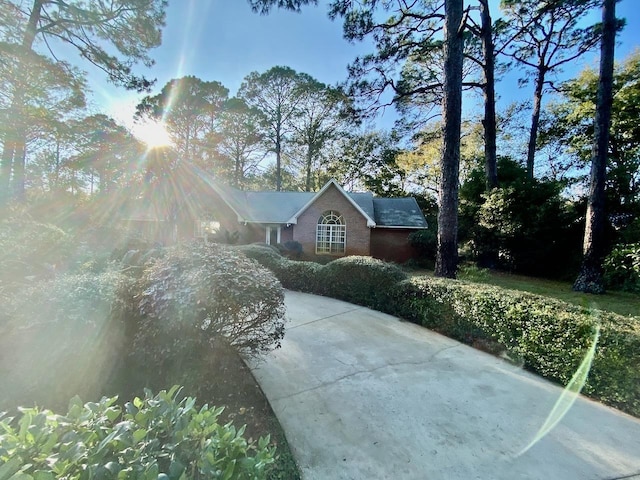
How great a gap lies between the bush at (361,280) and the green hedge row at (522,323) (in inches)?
1.0

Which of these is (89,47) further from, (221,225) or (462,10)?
(462,10)

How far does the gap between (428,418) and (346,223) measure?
48.5 ft

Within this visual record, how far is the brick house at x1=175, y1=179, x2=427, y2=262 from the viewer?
1761 cm

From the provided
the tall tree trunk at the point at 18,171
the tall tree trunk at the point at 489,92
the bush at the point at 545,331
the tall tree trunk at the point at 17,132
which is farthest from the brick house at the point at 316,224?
the bush at the point at 545,331

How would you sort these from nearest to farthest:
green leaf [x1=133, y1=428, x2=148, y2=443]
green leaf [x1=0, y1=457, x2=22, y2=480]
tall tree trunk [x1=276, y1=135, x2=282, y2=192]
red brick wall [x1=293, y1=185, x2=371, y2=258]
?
green leaf [x1=0, y1=457, x2=22, y2=480] < green leaf [x1=133, y1=428, x2=148, y2=443] < red brick wall [x1=293, y1=185, x2=371, y2=258] < tall tree trunk [x1=276, y1=135, x2=282, y2=192]

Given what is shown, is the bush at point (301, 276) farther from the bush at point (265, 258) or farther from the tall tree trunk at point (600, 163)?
the tall tree trunk at point (600, 163)

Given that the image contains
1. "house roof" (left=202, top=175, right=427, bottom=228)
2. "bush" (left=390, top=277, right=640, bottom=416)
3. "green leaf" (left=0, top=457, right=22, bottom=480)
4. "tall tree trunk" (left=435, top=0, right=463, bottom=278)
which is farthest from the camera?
"house roof" (left=202, top=175, right=427, bottom=228)

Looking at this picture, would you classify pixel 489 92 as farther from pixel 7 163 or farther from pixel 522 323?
pixel 7 163

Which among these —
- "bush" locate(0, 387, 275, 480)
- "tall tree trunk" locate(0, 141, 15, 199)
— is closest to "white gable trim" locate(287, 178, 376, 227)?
"tall tree trunk" locate(0, 141, 15, 199)

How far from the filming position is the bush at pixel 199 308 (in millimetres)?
3129

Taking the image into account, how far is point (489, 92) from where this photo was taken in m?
13.6

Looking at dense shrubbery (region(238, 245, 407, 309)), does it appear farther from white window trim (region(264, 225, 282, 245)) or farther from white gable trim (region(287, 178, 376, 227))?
white window trim (region(264, 225, 282, 245))

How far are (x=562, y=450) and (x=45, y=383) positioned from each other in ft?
16.1

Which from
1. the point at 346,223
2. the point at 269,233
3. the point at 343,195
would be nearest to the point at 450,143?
the point at 343,195
